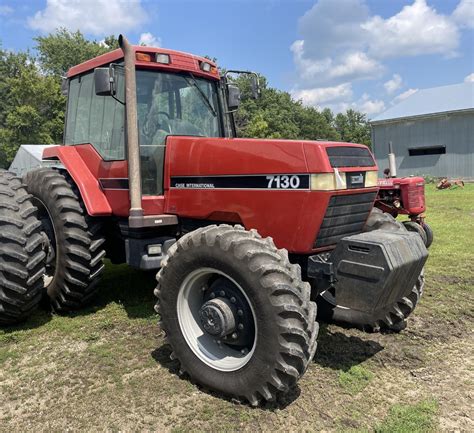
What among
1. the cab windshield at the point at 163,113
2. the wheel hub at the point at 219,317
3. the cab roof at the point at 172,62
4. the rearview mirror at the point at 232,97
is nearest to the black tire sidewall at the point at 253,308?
the wheel hub at the point at 219,317

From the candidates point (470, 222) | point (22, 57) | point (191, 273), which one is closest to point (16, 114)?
point (22, 57)

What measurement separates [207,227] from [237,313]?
0.67 meters

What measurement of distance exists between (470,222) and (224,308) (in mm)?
9159

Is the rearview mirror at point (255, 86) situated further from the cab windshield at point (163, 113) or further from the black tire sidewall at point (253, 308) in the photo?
the black tire sidewall at point (253, 308)

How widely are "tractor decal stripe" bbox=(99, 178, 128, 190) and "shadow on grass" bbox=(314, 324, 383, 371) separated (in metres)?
2.42

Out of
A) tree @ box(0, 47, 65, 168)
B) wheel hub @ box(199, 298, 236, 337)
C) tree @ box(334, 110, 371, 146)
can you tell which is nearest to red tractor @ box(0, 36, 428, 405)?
wheel hub @ box(199, 298, 236, 337)

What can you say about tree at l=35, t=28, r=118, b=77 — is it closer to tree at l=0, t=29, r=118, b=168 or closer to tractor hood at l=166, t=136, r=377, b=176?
tree at l=0, t=29, r=118, b=168

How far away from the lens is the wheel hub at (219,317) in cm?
316

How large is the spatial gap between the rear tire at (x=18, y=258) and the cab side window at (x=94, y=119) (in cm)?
100

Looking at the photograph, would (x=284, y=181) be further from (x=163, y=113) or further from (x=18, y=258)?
(x=18, y=258)

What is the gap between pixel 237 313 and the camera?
3.19 meters

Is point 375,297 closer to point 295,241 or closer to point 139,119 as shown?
point 295,241

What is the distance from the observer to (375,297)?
2998 mm

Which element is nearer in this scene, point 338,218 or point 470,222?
point 338,218
